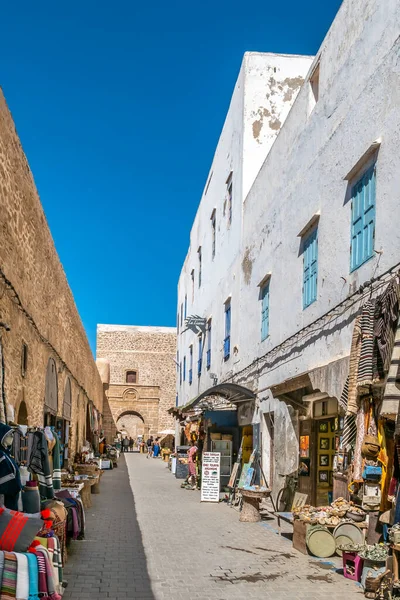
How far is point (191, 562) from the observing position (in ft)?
27.2

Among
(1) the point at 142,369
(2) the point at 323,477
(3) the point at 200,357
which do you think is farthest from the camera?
(1) the point at 142,369

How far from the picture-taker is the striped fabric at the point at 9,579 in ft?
16.1

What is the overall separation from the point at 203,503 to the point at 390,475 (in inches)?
378

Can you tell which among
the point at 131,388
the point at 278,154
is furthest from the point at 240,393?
the point at 131,388

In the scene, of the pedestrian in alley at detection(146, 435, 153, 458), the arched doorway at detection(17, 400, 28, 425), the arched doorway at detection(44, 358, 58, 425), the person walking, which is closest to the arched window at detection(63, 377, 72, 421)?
the arched doorway at detection(44, 358, 58, 425)

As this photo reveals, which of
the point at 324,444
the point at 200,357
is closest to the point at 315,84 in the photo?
the point at 324,444

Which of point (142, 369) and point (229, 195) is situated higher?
point (229, 195)

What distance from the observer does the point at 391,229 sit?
7613 mm

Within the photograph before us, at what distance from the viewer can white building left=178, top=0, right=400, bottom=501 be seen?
322 inches

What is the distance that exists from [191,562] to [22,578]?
368 cm

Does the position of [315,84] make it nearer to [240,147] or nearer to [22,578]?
[240,147]

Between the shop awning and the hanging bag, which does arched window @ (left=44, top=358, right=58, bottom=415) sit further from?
the hanging bag

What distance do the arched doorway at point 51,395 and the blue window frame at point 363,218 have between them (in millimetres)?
7505

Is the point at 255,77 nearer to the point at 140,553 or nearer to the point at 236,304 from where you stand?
the point at 236,304
